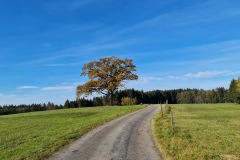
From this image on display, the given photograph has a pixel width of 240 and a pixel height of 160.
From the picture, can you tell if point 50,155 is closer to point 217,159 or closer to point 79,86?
point 217,159

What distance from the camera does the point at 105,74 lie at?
73500 millimetres

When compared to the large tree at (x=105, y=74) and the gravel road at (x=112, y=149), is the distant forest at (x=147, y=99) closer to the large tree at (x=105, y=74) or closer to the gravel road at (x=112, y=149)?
the large tree at (x=105, y=74)

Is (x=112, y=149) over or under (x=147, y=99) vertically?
under

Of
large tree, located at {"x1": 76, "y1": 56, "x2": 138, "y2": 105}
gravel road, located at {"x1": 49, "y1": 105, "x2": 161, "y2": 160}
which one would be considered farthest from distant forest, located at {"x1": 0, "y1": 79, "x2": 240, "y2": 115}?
gravel road, located at {"x1": 49, "y1": 105, "x2": 161, "y2": 160}

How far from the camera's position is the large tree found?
73.1m

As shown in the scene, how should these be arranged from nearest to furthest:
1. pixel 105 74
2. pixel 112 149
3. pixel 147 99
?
pixel 112 149 → pixel 105 74 → pixel 147 99

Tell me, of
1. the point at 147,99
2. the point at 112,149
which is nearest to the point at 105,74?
the point at 112,149

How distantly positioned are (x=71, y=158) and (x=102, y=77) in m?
60.7

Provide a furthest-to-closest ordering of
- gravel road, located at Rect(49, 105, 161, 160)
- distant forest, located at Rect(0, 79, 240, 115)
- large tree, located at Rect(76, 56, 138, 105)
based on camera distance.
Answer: distant forest, located at Rect(0, 79, 240, 115) < large tree, located at Rect(76, 56, 138, 105) < gravel road, located at Rect(49, 105, 161, 160)

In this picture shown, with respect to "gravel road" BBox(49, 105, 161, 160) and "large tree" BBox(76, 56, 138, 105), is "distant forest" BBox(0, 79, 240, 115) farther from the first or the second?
"gravel road" BBox(49, 105, 161, 160)

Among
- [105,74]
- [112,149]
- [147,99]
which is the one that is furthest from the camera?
[147,99]

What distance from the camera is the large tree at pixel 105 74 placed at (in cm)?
7306

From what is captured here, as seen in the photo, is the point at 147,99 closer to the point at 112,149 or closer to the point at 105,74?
the point at 105,74

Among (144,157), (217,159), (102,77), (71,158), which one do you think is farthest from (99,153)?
(102,77)
